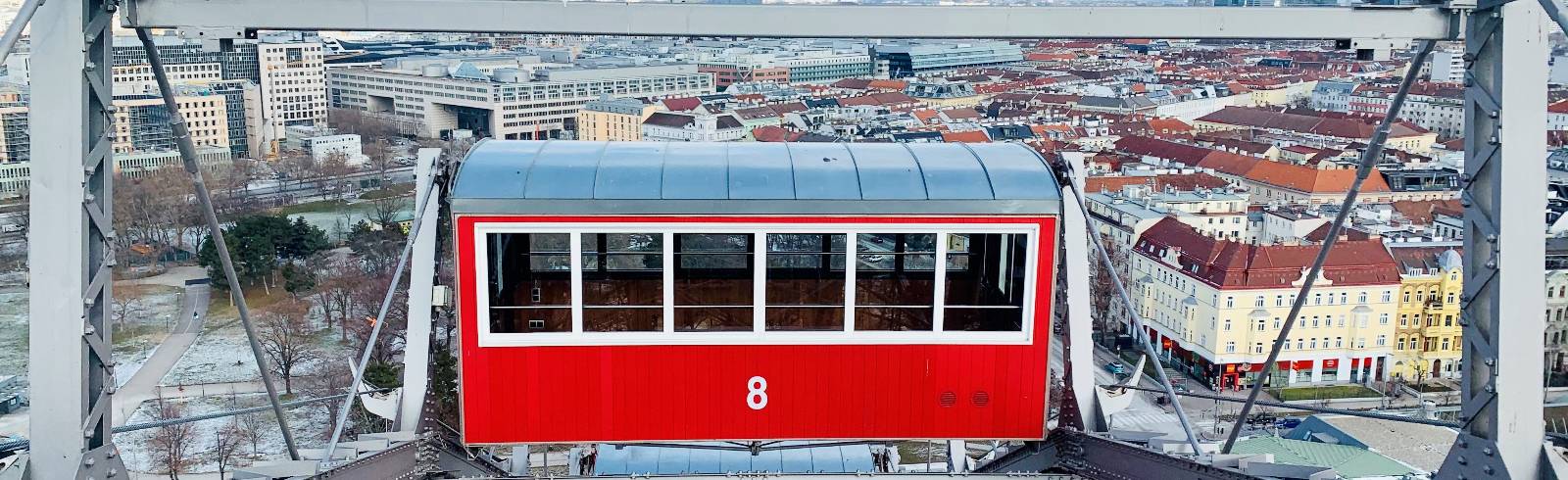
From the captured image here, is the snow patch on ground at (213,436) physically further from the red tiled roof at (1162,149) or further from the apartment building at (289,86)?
the apartment building at (289,86)

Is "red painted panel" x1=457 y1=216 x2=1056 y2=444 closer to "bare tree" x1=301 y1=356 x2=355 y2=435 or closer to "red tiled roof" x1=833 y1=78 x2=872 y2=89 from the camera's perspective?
"bare tree" x1=301 y1=356 x2=355 y2=435

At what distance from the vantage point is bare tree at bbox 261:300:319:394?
2189cm

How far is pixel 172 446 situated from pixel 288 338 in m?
5.56

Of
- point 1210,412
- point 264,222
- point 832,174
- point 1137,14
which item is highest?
point 1137,14

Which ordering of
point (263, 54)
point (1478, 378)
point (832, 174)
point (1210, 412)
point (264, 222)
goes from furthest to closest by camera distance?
1. point (263, 54)
2. point (264, 222)
3. point (1210, 412)
4. point (832, 174)
5. point (1478, 378)

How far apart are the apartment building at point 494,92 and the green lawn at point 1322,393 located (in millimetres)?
45140

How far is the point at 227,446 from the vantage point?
18.6 meters

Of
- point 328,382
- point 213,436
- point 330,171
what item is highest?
point 330,171

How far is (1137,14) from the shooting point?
15.1 ft

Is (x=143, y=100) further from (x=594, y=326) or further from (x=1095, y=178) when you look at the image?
(x=594, y=326)

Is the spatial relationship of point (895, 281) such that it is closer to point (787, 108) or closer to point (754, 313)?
point (754, 313)

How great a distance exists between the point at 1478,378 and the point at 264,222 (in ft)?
94.5

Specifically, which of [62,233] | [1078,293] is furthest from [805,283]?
[62,233]

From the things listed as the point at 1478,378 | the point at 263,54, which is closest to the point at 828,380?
the point at 1478,378
